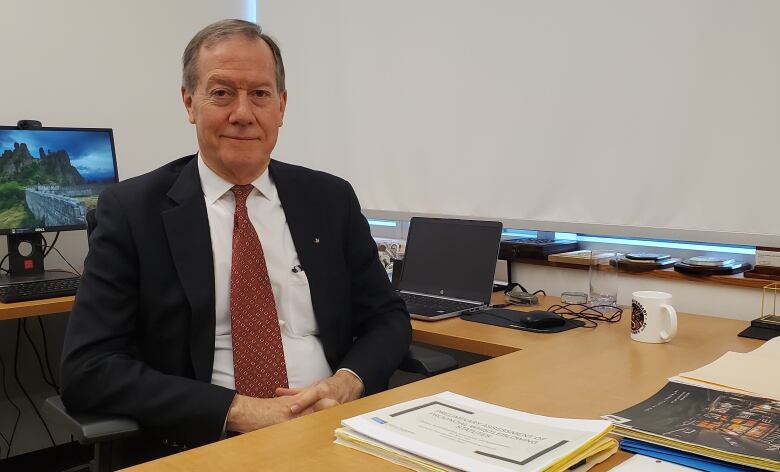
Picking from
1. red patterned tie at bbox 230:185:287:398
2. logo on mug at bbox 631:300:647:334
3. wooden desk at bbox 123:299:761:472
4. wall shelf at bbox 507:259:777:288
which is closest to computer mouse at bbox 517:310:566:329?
wooden desk at bbox 123:299:761:472

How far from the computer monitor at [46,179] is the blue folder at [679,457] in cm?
225

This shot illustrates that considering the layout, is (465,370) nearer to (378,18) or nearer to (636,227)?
(636,227)

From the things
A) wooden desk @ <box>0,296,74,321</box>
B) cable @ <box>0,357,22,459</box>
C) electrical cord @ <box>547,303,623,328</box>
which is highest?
wooden desk @ <box>0,296,74,321</box>

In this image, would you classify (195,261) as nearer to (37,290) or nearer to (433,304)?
(433,304)

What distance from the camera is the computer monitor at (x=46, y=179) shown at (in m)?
2.53

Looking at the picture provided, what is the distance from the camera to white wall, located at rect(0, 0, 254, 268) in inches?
113

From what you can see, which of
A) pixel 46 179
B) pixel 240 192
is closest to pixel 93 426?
pixel 240 192

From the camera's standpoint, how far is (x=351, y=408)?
4.00 ft

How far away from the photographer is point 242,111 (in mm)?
1655

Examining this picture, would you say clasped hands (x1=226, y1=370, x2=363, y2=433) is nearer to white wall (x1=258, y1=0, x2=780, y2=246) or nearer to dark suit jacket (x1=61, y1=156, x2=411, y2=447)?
dark suit jacket (x1=61, y1=156, x2=411, y2=447)

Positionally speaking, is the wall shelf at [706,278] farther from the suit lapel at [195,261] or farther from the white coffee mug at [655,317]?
the suit lapel at [195,261]

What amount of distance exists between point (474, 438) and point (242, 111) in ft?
3.22

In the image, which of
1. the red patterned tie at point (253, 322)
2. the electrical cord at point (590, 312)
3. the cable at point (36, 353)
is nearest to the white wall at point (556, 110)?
the electrical cord at point (590, 312)

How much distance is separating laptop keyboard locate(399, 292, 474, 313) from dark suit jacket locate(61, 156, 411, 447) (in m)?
0.31
